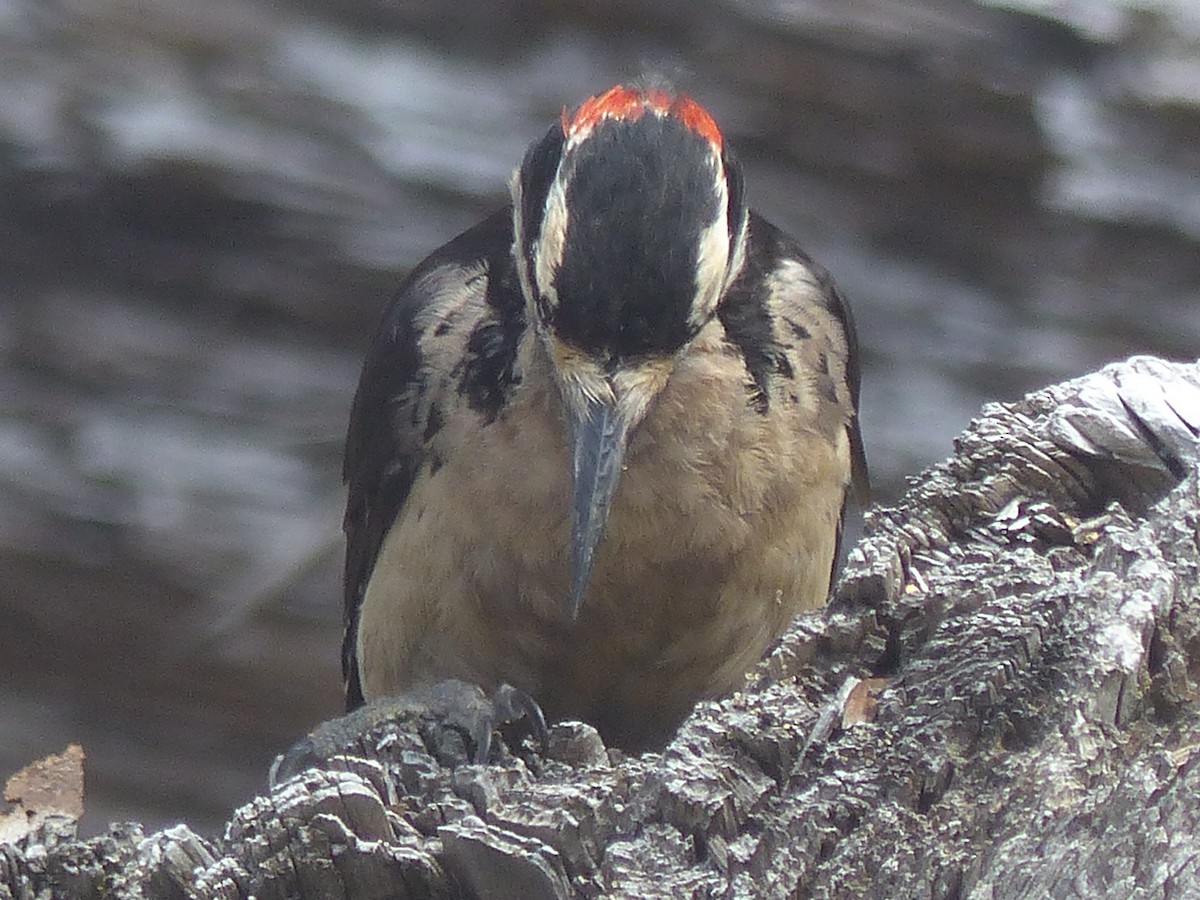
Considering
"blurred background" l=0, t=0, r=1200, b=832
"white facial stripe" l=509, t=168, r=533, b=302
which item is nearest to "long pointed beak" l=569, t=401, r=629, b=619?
"white facial stripe" l=509, t=168, r=533, b=302

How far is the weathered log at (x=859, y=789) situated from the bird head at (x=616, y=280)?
0.94 meters

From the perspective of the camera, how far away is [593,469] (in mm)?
3701

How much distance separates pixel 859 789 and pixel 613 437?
1.33 metres

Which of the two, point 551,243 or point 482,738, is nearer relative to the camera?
Result: point 482,738

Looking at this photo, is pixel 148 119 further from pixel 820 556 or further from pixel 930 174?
pixel 820 556

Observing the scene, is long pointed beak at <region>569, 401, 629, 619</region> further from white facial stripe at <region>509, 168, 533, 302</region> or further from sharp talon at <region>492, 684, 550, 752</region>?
white facial stripe at <region>509, 168, 533, 302</region>

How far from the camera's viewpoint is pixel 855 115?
5.99 m

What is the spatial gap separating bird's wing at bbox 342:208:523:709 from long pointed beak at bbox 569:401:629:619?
0.48m

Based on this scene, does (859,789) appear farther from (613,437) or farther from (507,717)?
(613,437)

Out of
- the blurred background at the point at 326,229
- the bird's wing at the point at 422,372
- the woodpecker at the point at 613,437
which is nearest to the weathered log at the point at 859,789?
the woodpecker at the point at 613,437

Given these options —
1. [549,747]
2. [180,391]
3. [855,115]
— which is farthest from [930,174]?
[549,747]

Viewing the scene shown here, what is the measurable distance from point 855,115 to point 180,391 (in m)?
2.28

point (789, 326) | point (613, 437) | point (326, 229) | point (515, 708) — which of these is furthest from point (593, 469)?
point (326, 229)

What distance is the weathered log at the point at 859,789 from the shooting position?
7.93ft
